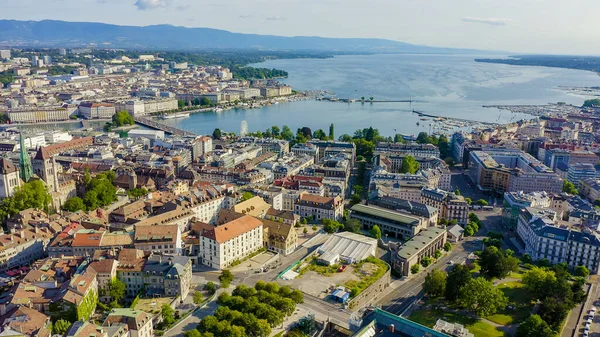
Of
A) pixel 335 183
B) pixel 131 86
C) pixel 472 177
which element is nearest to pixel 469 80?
pixel 131 86

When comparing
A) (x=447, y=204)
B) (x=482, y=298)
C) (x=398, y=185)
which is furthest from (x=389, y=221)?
(x=482, y=298)

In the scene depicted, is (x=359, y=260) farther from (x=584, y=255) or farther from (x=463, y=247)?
(x=584, y=255)

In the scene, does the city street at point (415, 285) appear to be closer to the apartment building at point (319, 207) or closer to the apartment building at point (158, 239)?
the apartment building at point (319, 207)

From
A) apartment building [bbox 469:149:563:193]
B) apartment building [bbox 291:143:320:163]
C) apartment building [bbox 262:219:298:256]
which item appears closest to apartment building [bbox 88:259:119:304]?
apartment building [bbox 262:219:298:256]

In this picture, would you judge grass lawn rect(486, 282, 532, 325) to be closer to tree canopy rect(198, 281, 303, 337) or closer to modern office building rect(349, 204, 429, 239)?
modern office building rect(349, 204, 429, 239)

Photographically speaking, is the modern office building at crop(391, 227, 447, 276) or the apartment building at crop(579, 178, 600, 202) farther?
the apartment building at crop(579, 178, 600, 202)

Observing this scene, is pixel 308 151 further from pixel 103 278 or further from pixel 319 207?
pixel 103 278
